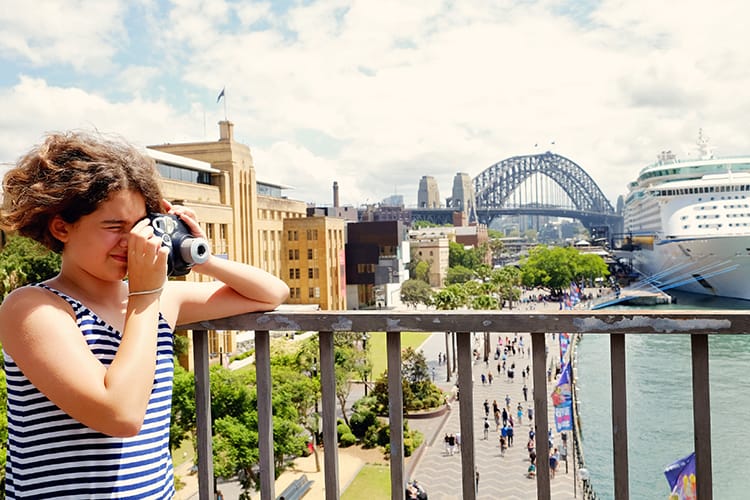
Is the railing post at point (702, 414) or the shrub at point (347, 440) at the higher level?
the railing post at point (702, 414)

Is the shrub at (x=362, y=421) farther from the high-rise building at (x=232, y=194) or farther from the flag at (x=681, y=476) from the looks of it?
the flag at (x=681, y=476)

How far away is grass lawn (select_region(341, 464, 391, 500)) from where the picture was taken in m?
17.1

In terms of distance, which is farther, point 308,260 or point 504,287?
point 504,287

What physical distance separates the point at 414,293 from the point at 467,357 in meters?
60.4

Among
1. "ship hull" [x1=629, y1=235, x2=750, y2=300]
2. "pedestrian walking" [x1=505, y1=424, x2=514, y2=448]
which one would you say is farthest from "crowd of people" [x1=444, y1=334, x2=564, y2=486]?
"ship hull" [x1=629, y1=235, x2=750, y2=300]

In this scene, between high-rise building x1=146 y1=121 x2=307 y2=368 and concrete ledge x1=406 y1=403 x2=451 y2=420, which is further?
high-rise building x1=146 y1=121 x2=307 y2=368

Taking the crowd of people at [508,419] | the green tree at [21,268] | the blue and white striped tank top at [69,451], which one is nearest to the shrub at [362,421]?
the crowd of people at [508,419]

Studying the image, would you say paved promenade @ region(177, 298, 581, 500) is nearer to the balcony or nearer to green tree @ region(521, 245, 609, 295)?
the balcony

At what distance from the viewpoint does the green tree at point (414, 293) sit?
62.6m

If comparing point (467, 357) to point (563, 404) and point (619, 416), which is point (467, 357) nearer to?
point (619, 416)

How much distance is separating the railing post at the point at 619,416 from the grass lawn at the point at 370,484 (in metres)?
14.9

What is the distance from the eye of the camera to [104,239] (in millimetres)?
2113

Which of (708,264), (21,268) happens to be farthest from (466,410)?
(708,264)

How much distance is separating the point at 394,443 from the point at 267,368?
2.15 feet
